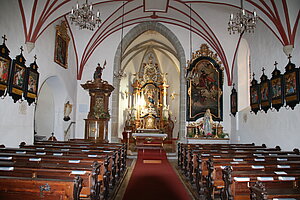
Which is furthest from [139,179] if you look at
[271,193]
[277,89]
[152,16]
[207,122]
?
[152,16]

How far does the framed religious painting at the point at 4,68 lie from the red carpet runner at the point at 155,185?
4650mm

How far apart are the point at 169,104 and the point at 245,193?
17.1m

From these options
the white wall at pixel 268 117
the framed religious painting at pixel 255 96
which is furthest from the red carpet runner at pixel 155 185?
the framed religious painting at pixel 255 96

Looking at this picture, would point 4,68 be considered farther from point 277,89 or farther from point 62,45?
point 277,89

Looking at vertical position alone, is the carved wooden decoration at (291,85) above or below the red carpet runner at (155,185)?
above

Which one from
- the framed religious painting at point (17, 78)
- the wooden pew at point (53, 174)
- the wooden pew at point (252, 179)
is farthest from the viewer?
the framed religious painting at point (17, 78)

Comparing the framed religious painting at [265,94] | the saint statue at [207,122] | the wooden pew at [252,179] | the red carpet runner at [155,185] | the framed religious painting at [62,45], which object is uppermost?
the framed religious painting at [62,45]

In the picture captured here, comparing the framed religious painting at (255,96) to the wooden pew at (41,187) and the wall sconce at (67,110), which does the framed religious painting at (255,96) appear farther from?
the wall sconce at (67,110)

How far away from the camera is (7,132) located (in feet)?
23.4

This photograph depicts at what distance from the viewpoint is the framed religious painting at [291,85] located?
678 centimetres

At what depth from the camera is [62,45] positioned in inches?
453

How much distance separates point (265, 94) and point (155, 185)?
564cm

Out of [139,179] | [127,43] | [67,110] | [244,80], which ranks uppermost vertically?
[127,43]

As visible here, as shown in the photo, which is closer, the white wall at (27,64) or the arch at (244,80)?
the white wall at (27,64)
